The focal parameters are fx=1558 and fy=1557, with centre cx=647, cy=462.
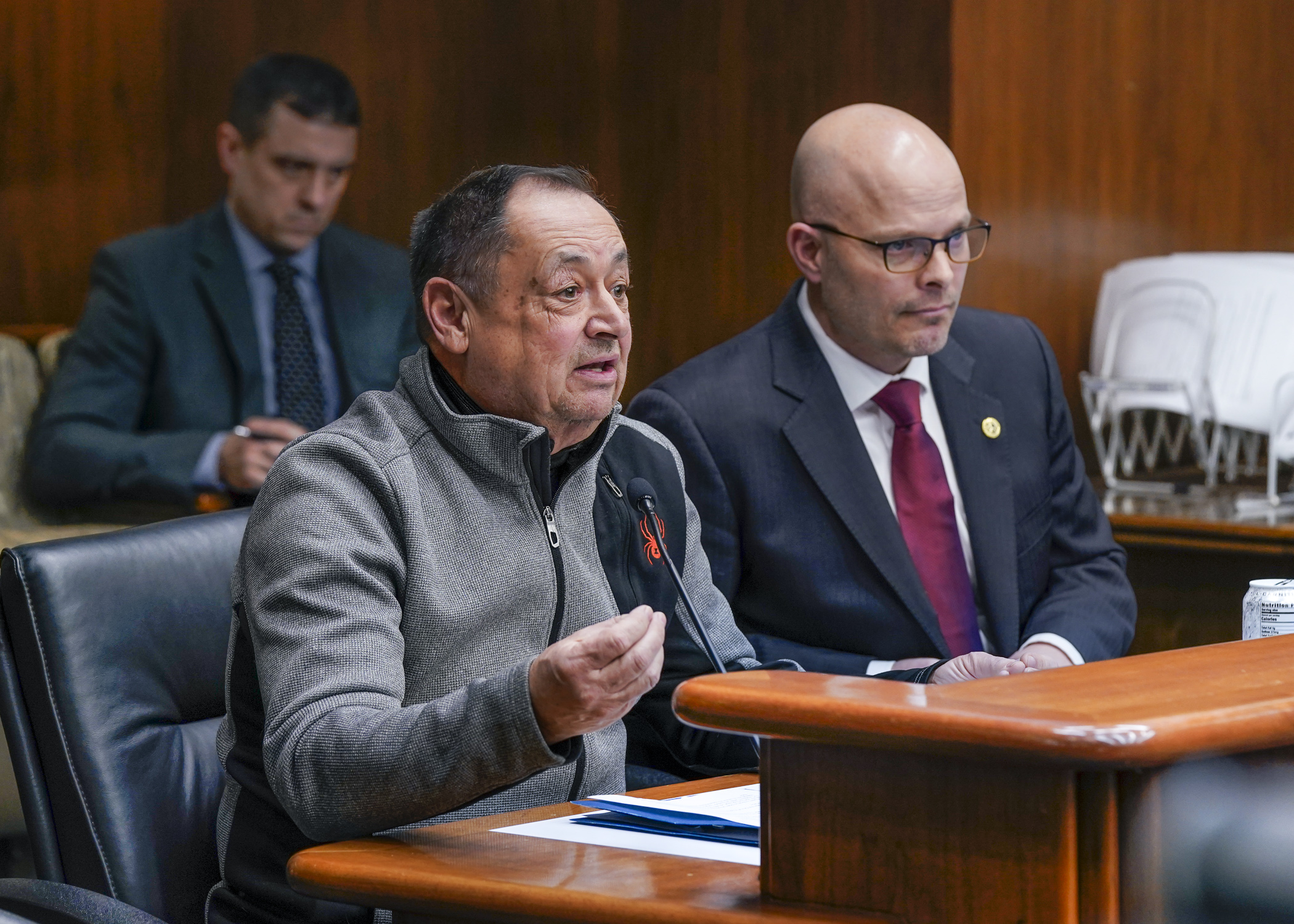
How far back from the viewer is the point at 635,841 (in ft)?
3.36

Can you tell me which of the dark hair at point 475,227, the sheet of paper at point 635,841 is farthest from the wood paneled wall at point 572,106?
the sheet of paper at point 635,841

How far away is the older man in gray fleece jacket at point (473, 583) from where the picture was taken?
1.04 metres

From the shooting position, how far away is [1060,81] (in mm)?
3240

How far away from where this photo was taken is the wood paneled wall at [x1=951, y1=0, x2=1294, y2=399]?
3094 mm

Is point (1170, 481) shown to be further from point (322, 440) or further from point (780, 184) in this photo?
point (322, 440)

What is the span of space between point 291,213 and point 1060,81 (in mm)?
1634

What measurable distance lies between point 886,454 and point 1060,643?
1.08 ft

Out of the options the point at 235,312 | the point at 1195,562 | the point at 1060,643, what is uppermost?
the point at 235,312

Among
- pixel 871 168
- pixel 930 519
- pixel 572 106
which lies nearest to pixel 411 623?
pixel 930 519

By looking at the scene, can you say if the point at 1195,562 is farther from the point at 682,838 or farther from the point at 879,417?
the point at 682,838

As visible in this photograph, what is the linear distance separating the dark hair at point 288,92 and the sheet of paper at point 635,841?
8.26ft

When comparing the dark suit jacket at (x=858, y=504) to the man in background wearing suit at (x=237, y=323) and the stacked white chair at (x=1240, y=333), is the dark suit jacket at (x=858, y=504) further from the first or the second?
the man in background wearing suit at (x=237, y=323)

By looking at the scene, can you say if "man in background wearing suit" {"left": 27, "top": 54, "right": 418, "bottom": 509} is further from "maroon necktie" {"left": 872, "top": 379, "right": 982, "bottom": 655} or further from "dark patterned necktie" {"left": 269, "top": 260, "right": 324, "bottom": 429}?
"maroon necktie" {"left": 872, "top": 379, "right": 982, "bottom": 655}

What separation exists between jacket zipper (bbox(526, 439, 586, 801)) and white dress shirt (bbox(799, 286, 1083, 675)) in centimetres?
79
